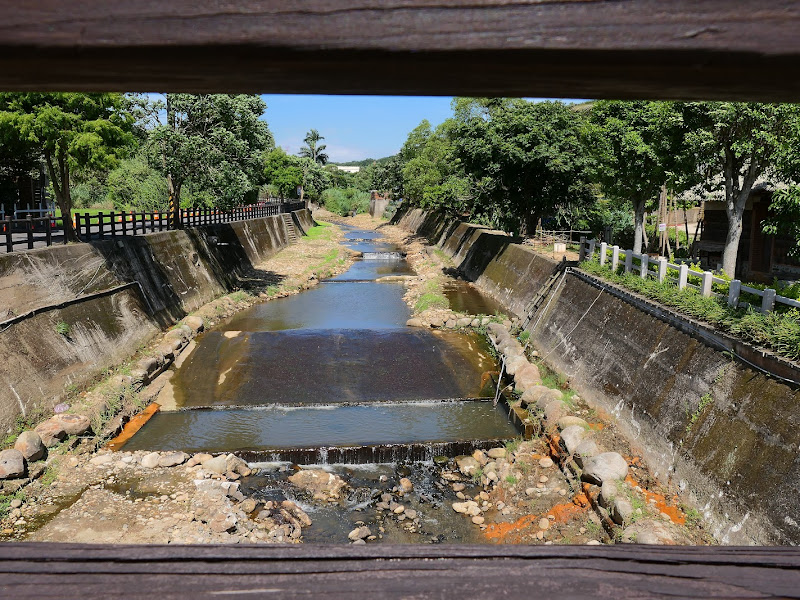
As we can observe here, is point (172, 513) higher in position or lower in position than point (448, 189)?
lower

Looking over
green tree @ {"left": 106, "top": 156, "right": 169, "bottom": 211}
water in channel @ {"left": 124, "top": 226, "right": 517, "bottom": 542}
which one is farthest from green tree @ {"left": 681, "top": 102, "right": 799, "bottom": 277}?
green tree @ {"left": 106, "top": 156, "right": 169, "bottom": 211}

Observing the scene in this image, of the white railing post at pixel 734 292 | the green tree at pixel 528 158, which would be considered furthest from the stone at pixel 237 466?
the green tree at pixel 528 158

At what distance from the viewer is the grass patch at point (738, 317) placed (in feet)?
27.9

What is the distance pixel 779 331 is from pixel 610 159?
1025 centimetres

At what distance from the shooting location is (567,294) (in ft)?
60.3

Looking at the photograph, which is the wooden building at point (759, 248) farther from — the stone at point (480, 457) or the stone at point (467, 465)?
the stone at point (467, 465)

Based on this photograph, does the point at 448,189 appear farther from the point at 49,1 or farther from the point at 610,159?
the point at 49,1

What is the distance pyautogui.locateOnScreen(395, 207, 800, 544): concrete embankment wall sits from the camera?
763 cm

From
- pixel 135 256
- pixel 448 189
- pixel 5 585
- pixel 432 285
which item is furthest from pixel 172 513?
pixel 448 189

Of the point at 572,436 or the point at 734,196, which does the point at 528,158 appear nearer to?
the point at 734,196

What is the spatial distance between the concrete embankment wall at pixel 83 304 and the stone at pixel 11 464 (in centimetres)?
108

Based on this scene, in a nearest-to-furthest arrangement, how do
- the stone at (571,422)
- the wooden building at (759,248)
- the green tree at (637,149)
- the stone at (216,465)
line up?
the stone at (216,465) < the stone at (571,422) < the green tree at (637,149) < the wooden building at (759,248)

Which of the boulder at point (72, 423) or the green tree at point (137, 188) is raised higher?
the green tree at point (137, 188)

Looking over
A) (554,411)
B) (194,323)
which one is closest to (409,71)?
(554,411)
